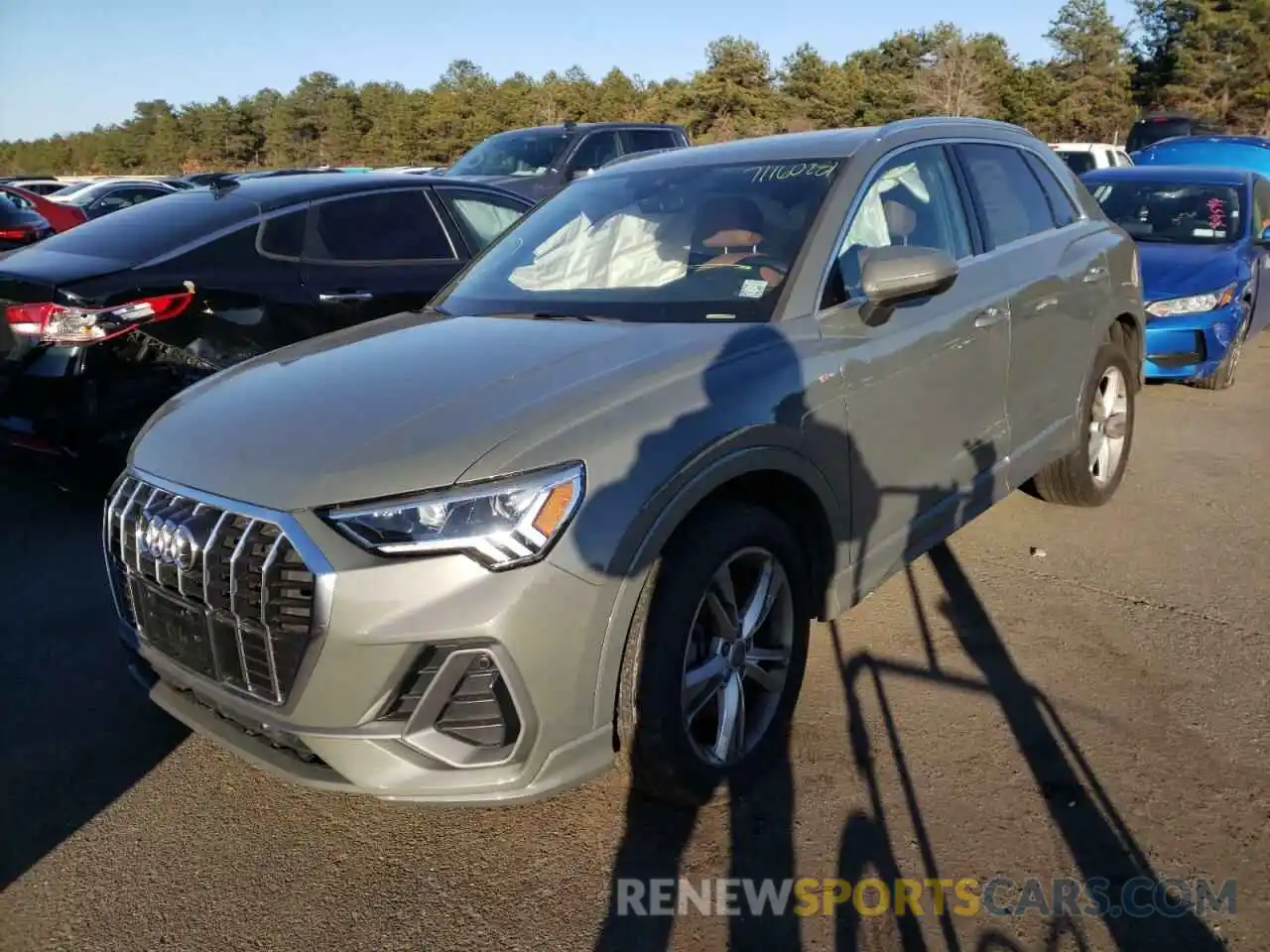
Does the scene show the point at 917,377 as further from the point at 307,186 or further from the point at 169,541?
the point at 307,186

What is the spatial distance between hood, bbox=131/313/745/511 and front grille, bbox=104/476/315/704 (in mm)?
83

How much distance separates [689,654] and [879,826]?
686 millimetres

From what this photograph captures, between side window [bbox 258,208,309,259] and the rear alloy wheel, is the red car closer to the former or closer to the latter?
side window [bbox 258,208,309,259]

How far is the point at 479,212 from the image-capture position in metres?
6.35

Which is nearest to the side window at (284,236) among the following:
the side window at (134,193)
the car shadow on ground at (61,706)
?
the car shadow on ground at (61,706)

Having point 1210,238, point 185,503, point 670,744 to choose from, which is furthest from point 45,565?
point 1210,238

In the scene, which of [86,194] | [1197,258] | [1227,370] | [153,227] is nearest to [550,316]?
[153,227]

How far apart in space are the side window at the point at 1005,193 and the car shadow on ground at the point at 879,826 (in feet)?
3.98

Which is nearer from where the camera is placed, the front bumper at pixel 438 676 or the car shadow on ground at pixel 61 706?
the front bumper at pixel 438 676

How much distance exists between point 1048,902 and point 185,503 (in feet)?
7.41

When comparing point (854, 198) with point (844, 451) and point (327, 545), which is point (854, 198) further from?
point (327, 545)

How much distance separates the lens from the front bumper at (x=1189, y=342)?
6.72 metres

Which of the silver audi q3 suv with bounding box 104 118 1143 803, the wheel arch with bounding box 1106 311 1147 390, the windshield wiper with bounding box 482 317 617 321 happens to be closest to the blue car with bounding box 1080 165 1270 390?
the wheel arch with bounding box 1106 311 1147 390

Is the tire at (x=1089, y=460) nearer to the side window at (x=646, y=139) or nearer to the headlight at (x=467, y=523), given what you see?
the headlight at (x=467, y=523)
